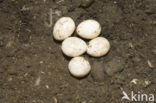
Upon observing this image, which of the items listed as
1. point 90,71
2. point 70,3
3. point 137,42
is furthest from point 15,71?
point 137,42

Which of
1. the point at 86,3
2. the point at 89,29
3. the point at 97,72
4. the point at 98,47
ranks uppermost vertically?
the point at 86,3

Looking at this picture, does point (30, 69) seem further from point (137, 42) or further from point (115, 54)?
point (137, 42)

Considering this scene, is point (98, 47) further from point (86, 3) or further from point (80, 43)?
point (86, 3)

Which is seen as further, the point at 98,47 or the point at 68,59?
the point at 68,59

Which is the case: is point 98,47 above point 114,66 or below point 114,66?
above

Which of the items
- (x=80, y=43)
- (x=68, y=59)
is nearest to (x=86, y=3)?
(x=80, y=43)

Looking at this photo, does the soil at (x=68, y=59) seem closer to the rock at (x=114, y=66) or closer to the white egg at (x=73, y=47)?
the rock at (x=114, y=66)
